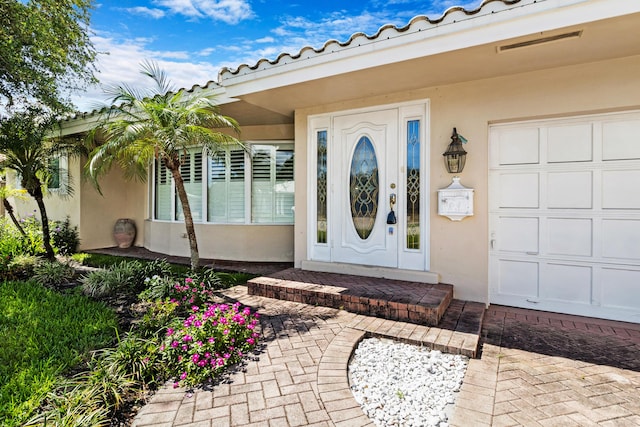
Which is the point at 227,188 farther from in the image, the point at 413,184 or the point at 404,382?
the point at 404,382

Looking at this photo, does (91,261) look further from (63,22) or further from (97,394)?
(97,394)

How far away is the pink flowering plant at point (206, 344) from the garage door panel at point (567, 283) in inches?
161

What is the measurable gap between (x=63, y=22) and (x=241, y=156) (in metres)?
4.85

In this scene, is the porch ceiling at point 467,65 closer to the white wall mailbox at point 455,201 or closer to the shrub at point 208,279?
the white wall mailbox at point 455,201

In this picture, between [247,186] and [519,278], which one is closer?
[519,278]

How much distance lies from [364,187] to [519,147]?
2.38 meters

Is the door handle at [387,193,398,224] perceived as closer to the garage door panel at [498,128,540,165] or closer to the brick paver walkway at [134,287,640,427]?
the garage door panel at [498,128,540,165]

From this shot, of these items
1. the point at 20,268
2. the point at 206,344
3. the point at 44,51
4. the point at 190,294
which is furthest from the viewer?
the point at 44,51

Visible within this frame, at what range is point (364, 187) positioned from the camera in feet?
18.8

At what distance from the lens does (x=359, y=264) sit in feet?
18.9

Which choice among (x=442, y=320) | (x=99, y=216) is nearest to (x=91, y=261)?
(x=99, y=216)

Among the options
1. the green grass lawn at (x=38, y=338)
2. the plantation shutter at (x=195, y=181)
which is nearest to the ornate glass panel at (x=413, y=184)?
the green grass lawn at (x=38, y=338)

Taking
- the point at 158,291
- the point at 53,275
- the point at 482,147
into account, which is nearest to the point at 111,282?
the point at 158,291

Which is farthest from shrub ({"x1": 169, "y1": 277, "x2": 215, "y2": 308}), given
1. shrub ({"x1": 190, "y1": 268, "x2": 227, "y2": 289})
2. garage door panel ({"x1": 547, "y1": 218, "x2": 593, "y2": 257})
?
garage door panel ({"x1": 547, "y1": 218, "x2": 593, "y2": 257})
